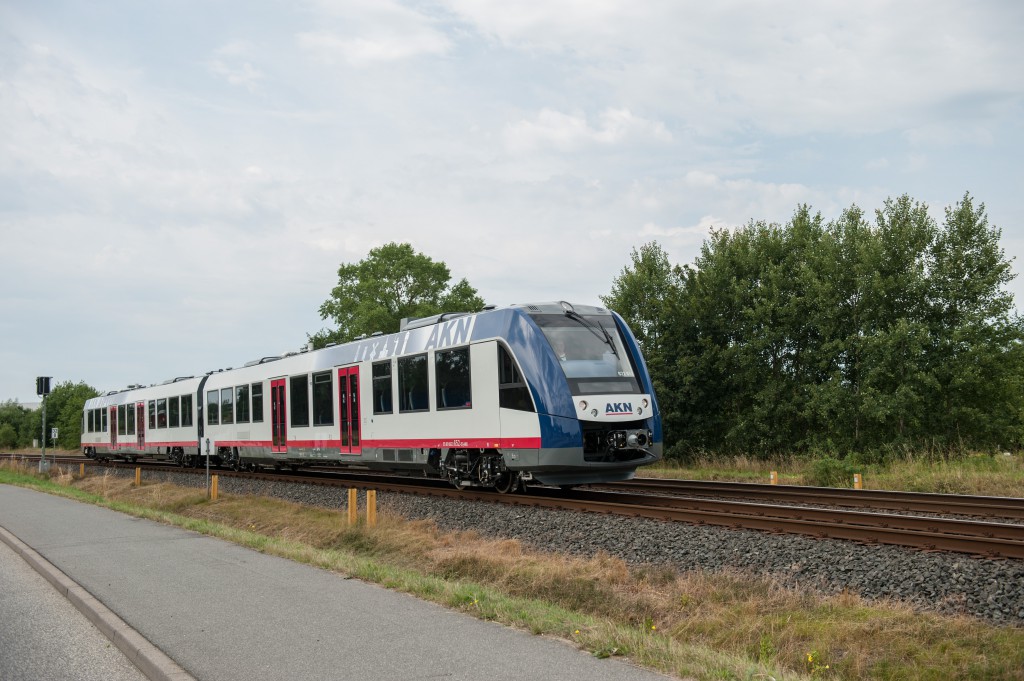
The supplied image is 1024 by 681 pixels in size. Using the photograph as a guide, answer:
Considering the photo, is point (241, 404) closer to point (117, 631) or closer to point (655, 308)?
point (655, 308)

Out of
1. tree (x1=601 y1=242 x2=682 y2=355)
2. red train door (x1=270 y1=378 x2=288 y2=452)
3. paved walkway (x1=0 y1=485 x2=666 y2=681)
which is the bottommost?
paved walkway (x1=0 y1=485 x2=666 y2=681)

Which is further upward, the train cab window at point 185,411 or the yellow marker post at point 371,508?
the train cab window at point 185,411

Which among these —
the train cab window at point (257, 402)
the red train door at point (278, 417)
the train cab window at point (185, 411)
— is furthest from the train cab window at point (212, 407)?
the red train door at point (278, 417)

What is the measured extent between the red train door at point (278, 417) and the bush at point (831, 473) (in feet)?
45.7

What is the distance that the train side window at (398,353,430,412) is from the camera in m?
18.7

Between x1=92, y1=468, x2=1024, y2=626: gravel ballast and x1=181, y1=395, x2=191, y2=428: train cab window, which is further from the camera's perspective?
x1=181, y1=395, x2=191, y2=428: train cab window

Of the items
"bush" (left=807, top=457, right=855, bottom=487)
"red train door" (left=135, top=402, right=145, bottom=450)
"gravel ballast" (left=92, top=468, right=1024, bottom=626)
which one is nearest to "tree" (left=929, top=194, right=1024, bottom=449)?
"bush" (left=807, top=457, right=855, bottom=487)

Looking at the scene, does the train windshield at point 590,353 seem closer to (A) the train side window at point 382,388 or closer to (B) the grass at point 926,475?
(A) the train side window at point 382,388

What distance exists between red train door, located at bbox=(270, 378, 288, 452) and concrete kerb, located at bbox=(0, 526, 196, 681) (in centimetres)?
1441

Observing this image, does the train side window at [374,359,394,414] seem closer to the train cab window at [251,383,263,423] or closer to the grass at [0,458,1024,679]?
the grass at [0,458,1024,679]

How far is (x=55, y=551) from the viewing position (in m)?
12.3

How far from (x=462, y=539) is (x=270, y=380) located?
599 inches

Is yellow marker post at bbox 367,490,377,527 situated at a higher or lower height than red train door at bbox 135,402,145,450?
lower

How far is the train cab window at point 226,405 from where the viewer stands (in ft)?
98.6
